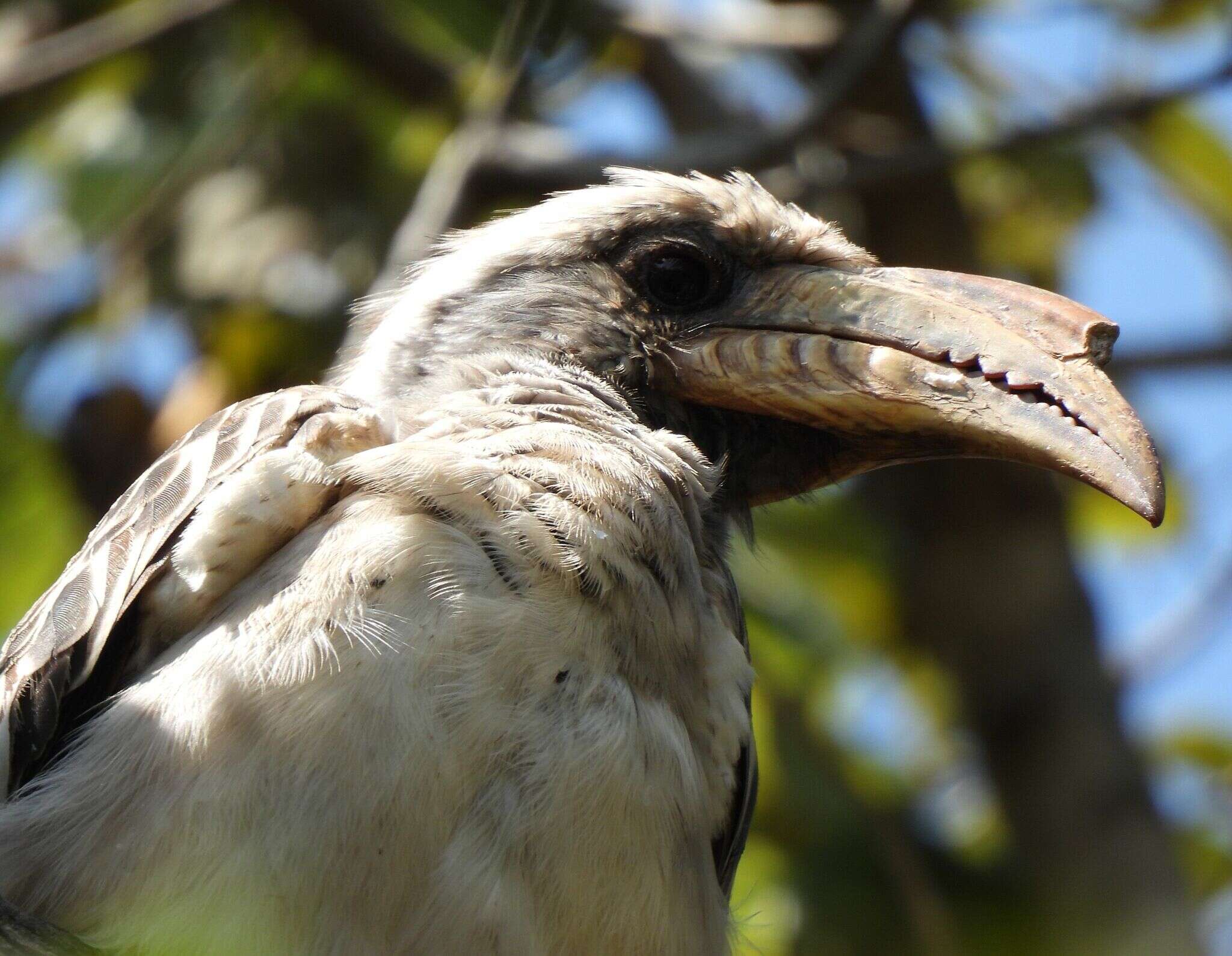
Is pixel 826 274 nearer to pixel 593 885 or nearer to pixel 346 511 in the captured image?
pixel 346 511

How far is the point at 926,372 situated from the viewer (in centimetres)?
428

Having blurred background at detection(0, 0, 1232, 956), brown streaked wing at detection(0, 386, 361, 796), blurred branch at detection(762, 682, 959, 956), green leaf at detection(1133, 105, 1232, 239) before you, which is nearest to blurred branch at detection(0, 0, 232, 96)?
blurred background at detection(0, 0, 1232, 956)

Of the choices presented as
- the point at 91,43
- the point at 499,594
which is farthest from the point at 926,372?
the point at 91,43

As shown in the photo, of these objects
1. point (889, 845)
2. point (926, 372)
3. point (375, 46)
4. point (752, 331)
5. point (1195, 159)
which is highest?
point (926, 372)

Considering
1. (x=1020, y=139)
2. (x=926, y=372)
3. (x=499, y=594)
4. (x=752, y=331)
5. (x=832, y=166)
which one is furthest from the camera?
(x=832, y=166)

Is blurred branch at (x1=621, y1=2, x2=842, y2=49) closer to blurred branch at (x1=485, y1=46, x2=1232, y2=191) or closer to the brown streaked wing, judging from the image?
blurred branch at (x1=485, y1=46, x2=1232, y2=191)

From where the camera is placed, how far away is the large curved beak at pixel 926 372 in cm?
399

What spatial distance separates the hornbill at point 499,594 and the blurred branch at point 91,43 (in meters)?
3.32

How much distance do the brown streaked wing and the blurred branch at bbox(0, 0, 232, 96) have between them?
360 cm

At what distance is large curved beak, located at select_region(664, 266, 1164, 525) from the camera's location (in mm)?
3988

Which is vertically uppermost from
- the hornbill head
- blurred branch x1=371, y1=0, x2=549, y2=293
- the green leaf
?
the hornbill head

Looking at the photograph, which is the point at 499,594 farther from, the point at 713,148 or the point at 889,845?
the point at 713,148

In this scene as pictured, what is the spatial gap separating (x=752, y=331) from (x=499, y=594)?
1.31m

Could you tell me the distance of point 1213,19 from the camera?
Result: 8.46 meters
